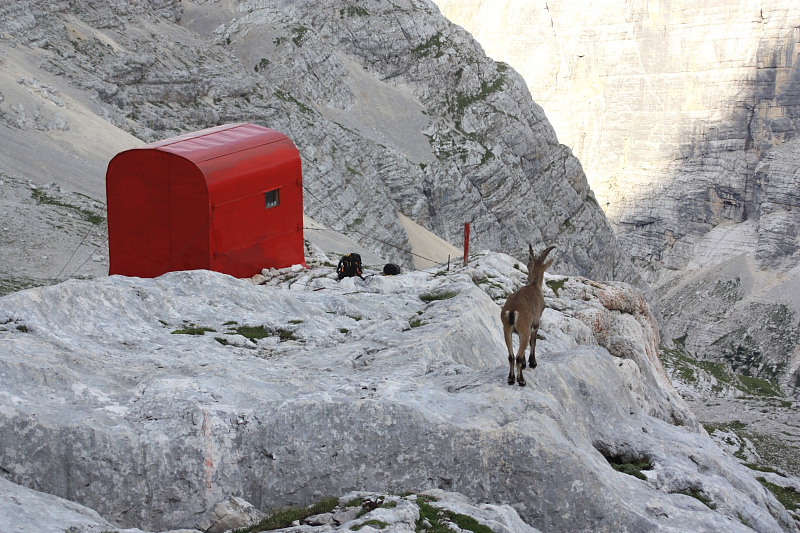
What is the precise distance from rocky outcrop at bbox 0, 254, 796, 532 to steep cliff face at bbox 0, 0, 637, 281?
46.9 m

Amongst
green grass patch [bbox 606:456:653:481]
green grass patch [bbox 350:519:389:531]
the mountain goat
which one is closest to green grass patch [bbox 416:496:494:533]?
green grass patch [bbox 350:519:389:531]

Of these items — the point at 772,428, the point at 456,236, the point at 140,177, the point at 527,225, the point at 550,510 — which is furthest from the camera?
the point at 527,225

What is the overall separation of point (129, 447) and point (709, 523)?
9104mm

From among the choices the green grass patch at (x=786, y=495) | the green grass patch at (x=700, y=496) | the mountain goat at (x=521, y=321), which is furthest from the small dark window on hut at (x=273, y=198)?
the green grass patch at (x=700, y=496)

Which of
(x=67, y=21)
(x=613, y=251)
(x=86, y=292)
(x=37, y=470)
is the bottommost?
(x=613, y=251)

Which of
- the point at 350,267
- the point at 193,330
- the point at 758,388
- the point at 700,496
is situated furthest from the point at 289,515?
the point at 758,388

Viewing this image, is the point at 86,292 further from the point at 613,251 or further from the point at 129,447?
the point at 613,251

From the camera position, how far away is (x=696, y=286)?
6772 inches

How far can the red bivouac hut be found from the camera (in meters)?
27.6

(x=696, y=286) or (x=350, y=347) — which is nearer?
(x=350, y=347)

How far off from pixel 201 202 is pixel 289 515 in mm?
16585

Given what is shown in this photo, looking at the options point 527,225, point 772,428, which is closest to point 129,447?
point 772,428

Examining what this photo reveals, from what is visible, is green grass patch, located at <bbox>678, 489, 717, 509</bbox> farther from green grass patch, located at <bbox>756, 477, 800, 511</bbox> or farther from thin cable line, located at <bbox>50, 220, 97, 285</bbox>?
thin cable line, located at <bbox>50, 220, 97, 285</bbox>

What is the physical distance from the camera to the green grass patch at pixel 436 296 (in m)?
23.0
